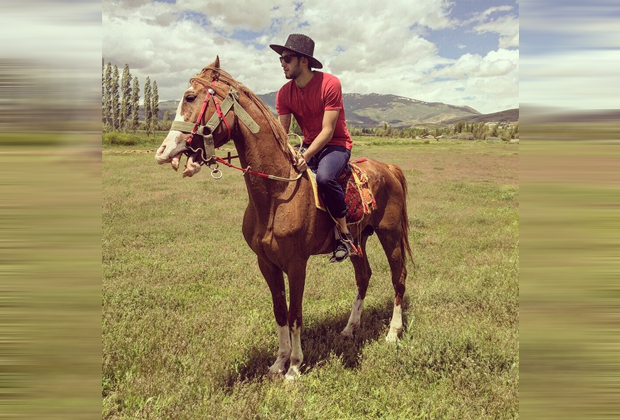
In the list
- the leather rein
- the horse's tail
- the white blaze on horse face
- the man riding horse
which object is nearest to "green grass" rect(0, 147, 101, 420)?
the white blaze on horse face

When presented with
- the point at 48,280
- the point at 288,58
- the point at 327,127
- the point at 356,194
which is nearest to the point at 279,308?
the point at 356,194

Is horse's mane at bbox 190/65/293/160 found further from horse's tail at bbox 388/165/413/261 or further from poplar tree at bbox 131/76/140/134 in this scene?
poplar tree at bbox 131/76/140/134

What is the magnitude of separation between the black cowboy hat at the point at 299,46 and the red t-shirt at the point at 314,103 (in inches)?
12.9

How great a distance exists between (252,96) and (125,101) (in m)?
99.3

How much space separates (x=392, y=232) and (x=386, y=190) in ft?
2.52

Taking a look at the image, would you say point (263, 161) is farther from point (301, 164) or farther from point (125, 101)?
point (125, 101)

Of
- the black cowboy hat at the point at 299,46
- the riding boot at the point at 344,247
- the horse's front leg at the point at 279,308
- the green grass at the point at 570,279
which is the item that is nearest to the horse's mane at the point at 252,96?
the black cowboy hat at the point at 299,46

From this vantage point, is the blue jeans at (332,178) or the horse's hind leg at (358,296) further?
the horse's hind leg at (358,296)

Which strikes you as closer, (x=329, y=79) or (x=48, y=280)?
(x=48, y=280)

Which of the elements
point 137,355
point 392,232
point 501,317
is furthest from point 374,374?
point 137,355

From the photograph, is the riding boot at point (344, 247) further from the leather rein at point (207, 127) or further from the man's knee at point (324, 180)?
the leather rein at point (207, 127)

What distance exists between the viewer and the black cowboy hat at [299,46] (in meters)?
4.08

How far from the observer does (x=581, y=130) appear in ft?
3.17

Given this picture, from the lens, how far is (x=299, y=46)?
4.11m
